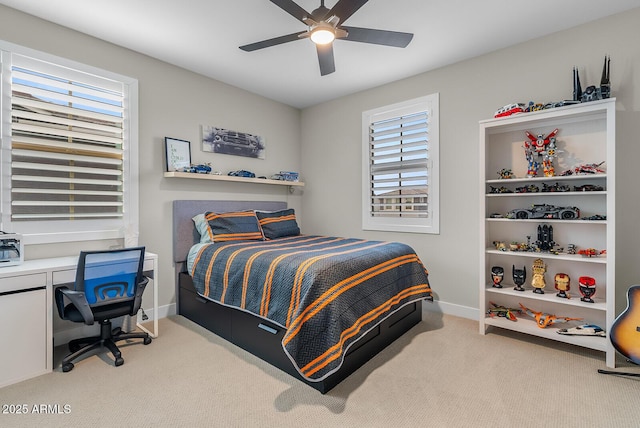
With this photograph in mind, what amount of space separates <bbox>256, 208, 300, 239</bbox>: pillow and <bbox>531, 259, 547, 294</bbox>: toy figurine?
8.25 feet

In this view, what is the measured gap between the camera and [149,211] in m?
3.20

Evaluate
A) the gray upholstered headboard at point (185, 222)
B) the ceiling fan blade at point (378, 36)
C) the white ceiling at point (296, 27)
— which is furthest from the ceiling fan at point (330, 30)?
the gray upholstered headboard at point (185, 222)

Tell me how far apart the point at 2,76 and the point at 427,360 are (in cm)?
391

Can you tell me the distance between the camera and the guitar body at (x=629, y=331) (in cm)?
196

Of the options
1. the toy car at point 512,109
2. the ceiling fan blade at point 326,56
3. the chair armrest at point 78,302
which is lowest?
the chair armrest at point 78,302

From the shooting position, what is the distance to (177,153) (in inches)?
133

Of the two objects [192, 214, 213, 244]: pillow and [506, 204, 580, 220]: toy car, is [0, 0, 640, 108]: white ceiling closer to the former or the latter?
[506, 204, 580, 220]: toy car

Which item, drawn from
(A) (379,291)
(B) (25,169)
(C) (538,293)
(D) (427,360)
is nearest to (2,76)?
(B) (25,169)

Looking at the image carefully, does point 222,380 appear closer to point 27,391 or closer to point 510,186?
point 27,391

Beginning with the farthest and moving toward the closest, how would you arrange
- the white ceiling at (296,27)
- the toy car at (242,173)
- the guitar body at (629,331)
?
the toy car at (242,173)
the white ceiling at (296,27)
the guitar body at (629,331)

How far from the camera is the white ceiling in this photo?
2354 millimetres

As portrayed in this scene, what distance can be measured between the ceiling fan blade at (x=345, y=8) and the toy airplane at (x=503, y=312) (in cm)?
274

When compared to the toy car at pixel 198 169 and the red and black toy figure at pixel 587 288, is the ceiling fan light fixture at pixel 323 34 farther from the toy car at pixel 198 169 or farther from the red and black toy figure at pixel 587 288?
the red and black toy figure at pixel 587 288

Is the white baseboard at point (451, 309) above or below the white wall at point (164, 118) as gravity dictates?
below
